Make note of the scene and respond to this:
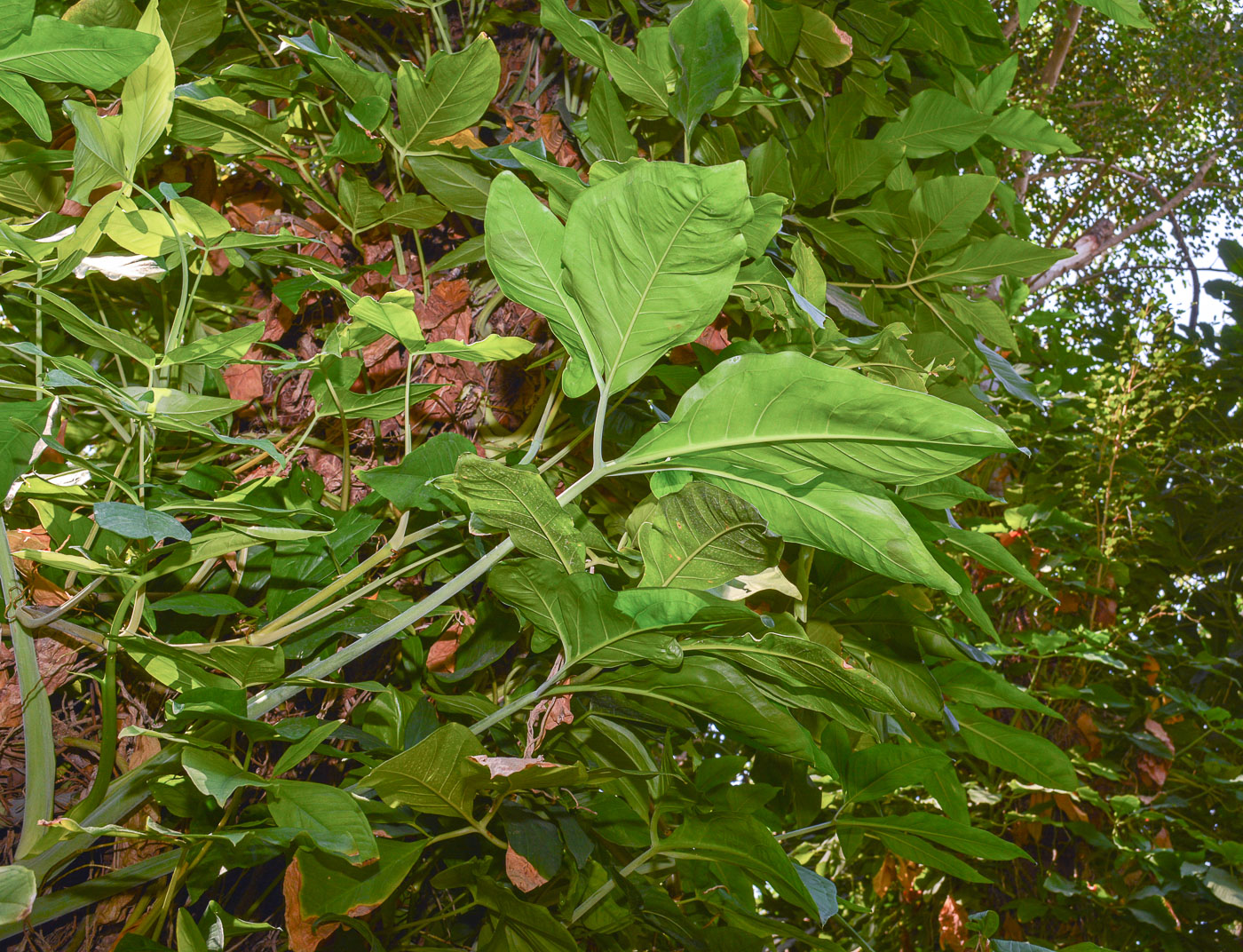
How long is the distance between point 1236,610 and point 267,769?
221cm

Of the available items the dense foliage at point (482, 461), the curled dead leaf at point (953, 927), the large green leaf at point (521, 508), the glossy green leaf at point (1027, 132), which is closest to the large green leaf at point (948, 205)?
the dense foliage at point (482, 461)

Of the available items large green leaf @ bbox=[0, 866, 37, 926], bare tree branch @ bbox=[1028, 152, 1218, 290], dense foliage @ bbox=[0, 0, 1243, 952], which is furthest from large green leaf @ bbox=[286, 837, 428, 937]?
bare tree branch @ bbox=[1028, 152, 1218, 290]

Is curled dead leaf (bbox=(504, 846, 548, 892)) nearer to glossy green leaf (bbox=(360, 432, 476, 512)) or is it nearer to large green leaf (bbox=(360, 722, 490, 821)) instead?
large green leaf (bbox=(360, 722, 490, 821))

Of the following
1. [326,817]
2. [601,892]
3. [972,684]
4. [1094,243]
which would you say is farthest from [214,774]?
[1094,243]

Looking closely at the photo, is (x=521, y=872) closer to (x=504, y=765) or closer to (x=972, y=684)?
(x=504, y=765)

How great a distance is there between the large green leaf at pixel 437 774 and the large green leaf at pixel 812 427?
17cm

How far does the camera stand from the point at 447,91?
50cm

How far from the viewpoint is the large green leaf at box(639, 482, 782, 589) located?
0.37 m

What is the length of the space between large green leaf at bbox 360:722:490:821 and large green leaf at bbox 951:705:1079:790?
44cm

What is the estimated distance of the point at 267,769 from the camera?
478 mm

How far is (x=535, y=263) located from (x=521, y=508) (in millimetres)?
103

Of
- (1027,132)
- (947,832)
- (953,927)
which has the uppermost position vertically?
(1027,132)

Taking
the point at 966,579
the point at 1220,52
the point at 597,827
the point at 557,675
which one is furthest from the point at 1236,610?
the point at 1220,52

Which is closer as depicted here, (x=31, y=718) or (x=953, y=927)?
(x=31, y=718)
